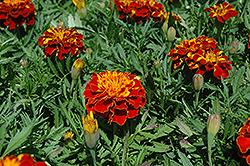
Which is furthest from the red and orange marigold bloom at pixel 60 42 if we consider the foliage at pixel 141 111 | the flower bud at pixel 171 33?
the flower bud at pixel 171 33

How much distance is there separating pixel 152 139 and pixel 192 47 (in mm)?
485

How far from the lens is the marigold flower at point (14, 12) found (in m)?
→ 1.61

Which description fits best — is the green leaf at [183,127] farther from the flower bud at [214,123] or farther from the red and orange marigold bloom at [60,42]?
the red and orange marigold bloom at [60,42]

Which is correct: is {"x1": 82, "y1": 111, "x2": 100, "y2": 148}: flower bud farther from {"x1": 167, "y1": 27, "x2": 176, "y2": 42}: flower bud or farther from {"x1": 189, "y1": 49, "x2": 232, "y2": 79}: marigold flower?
{"x1": 167, "y1": 27, "x2": 176, "y2": 42}: flower bud

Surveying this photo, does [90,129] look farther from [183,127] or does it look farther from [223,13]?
[223,13]

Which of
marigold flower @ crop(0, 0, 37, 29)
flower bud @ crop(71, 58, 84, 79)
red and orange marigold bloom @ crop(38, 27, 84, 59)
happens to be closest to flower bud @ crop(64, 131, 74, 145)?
flower bud @ crop(71, 58, 84, 79)

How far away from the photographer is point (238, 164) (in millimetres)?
1016

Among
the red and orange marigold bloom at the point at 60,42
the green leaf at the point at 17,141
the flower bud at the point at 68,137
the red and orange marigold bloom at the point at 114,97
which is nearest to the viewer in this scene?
the green leaf at the point at 17,141

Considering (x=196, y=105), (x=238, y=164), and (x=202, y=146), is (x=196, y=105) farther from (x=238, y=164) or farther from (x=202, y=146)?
(x=238, y=164)

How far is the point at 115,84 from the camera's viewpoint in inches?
41.3

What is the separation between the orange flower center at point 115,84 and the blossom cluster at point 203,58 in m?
0.35

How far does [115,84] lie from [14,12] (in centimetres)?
96

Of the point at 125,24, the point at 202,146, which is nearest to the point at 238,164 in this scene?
the point at 202,146

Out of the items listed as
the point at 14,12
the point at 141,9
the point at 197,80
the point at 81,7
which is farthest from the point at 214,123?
the point at 14,12
